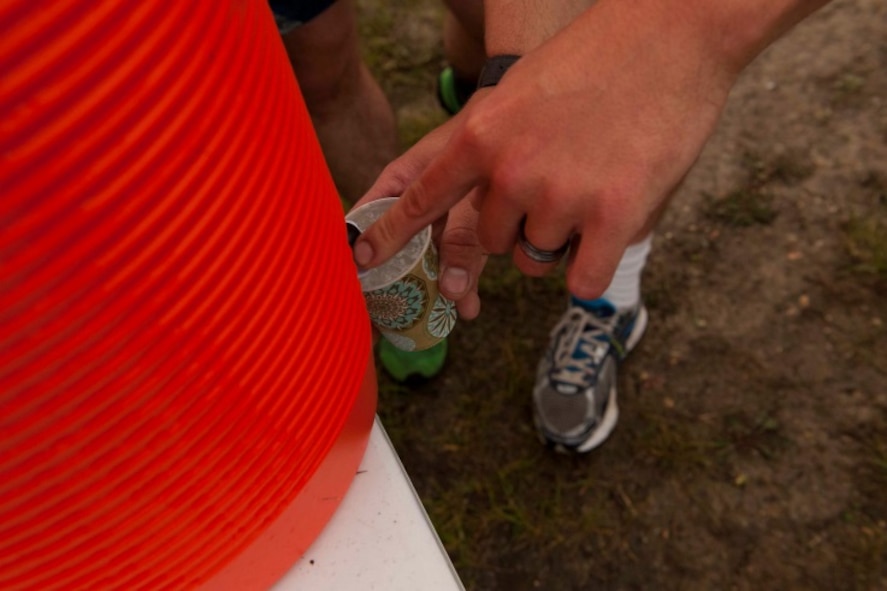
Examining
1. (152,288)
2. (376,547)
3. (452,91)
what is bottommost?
(452,91)

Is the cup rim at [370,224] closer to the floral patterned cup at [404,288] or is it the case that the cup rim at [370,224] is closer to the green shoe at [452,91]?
the floral patterned cup at [404,288]

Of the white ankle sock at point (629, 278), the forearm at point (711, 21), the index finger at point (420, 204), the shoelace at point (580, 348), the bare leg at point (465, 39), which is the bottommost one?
the shoelace at point (580, 348)

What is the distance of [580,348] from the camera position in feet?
5.07

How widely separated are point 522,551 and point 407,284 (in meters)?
0.83

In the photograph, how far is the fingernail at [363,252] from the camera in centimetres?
75

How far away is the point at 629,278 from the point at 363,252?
35.1 inches

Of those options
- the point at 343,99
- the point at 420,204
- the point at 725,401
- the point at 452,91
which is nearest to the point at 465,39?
the point at 452,91

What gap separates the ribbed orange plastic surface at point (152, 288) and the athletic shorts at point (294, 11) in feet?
2.24

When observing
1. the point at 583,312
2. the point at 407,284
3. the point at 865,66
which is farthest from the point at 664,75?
the point at 865,66

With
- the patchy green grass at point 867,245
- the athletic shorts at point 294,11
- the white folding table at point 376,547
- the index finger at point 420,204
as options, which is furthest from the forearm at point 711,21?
the patchy green grass at point 867,245

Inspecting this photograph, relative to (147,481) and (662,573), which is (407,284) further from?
(662,573)

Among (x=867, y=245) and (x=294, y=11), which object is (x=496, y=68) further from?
(x=867, y=245)

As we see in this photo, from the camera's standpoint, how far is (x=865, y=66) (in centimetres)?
196

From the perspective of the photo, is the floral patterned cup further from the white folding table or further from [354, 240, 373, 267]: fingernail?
the white folding table
